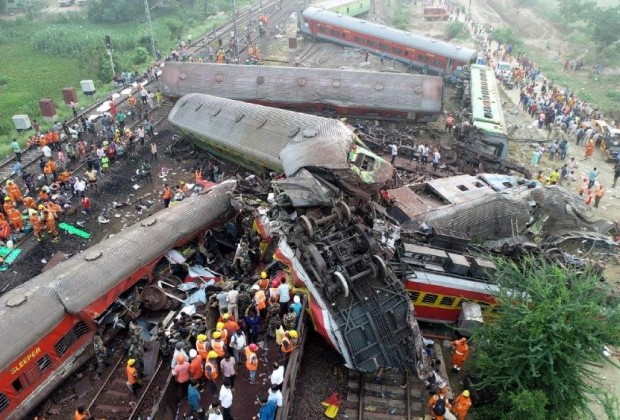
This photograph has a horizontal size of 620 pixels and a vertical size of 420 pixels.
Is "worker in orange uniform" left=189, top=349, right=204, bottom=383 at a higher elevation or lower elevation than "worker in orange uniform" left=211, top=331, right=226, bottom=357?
lower

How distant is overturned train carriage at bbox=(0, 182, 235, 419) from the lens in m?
9.73

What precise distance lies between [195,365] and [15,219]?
1010 centimetres

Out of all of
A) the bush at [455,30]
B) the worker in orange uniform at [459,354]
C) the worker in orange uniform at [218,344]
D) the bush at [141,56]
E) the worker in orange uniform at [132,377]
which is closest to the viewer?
the worker in orange uniform at [218,344]

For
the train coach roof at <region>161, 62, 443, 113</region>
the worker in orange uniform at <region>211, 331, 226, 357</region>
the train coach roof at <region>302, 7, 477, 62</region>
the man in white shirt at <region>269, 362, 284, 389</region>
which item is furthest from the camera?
the train coach roof at <region>302, 7, 477, 62</region>

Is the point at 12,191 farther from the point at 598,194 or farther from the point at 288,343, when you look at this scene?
the point at 598,194

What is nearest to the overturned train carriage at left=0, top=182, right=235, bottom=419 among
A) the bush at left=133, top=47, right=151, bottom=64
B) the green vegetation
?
the green vegetation

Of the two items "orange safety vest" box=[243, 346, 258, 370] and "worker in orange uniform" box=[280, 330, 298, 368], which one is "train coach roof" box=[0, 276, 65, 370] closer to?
"orange safety vest" box=[243, 346, 258, 370]

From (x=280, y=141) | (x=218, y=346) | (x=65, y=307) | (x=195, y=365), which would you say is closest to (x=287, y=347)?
(x=218, y=346)

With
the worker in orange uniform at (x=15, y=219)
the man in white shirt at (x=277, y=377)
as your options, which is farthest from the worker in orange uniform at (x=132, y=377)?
the worker in orange uniform at (x=15, y=219)

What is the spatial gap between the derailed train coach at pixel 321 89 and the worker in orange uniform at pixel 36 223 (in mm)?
10706

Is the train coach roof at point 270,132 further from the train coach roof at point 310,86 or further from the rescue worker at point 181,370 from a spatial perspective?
the rescue worker at point 181,370

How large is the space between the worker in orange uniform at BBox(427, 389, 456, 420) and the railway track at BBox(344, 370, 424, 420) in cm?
42

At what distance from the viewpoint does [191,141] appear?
21188mm

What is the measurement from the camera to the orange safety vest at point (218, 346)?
9344 millimetres
